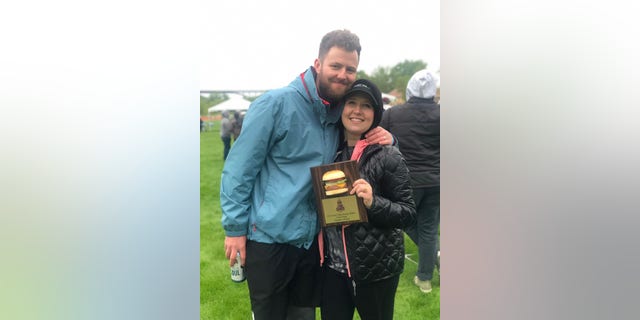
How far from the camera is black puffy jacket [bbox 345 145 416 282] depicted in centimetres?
150

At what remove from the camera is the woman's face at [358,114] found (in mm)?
1513

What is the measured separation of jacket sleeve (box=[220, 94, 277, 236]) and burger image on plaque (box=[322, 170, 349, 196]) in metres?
0.27

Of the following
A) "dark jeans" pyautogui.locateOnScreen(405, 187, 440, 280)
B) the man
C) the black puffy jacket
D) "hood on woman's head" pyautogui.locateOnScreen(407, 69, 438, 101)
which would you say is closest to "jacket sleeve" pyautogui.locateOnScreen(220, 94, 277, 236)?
the man

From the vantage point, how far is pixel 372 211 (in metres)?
1.46

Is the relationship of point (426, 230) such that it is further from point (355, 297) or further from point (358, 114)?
point (358, 114)

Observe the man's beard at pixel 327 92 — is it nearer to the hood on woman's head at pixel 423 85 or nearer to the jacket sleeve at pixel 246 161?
the jacket sleeve at pixel 246 161

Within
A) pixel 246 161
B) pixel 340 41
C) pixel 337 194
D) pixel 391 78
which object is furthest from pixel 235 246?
pixel 391 78

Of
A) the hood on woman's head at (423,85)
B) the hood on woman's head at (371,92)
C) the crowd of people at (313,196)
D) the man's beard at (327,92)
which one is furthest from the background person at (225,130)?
the hood on woman's head at (423,85)

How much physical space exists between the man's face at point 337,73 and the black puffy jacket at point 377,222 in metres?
0.25

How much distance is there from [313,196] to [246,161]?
294 mm
